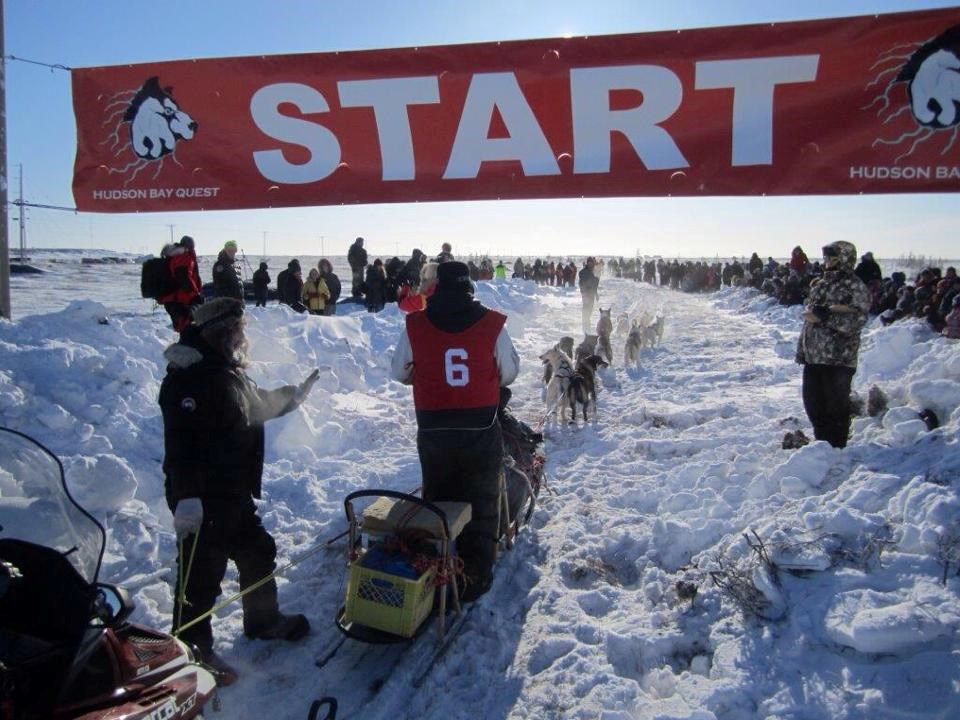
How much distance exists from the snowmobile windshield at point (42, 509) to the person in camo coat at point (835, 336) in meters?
→ 4.73

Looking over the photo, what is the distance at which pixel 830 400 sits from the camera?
15.4 feet

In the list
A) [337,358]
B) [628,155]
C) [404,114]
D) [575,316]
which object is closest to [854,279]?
[628,155]

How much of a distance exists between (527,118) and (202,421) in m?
2.56

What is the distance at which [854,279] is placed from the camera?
15.0 ft

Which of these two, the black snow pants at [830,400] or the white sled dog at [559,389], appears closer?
the black snow pants at [830,400]

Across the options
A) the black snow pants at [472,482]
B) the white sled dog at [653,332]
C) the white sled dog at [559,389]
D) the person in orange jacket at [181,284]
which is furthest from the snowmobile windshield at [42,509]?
the white sled dog at [653,332]

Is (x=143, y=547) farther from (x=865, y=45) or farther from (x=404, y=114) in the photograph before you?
(x=865, y=45)

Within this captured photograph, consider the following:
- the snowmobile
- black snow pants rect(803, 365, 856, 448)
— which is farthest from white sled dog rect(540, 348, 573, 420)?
the snowmobile

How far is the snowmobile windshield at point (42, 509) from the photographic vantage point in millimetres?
1885

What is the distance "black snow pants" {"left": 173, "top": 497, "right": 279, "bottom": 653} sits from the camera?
9.70 feet

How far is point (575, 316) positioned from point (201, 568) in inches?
720

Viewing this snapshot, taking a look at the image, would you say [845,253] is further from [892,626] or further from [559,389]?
[559,389]

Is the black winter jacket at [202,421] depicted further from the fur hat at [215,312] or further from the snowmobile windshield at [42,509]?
the snowmobile windshield at [42,509]

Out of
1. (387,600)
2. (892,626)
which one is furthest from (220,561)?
(892,626)
